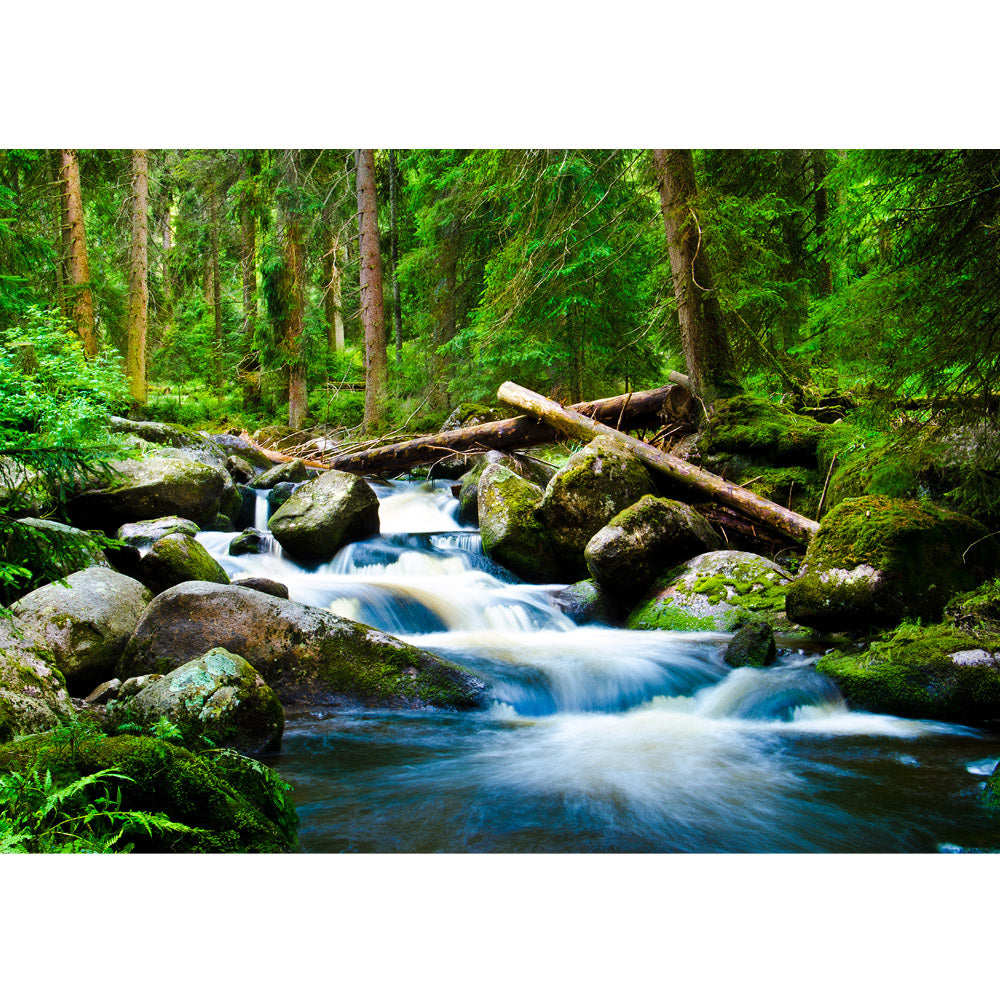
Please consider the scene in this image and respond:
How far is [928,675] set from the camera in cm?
467

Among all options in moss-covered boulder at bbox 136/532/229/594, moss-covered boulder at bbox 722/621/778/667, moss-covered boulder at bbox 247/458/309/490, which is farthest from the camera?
moss-covered boulder at bbox 247/458/309/490

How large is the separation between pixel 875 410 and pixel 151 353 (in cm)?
1961

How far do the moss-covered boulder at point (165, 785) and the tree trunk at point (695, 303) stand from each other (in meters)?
8.31

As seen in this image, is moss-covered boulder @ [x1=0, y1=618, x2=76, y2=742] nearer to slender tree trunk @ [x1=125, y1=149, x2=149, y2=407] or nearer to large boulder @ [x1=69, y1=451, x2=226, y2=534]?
large boulder @ [x1=69, y1=451, x2=226, y2=534]

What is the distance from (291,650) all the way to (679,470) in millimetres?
5409

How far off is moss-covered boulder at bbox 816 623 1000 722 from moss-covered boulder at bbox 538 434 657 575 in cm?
352

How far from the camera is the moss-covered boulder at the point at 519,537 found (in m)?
8.63

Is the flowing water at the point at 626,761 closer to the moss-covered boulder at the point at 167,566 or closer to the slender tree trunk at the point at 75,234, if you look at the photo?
the moss-covered boulder at the point at 167,566

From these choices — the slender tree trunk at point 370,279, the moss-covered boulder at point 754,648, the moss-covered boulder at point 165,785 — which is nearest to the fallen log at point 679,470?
the moss-covered boulder at point 754,648

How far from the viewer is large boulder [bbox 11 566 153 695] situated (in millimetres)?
4867

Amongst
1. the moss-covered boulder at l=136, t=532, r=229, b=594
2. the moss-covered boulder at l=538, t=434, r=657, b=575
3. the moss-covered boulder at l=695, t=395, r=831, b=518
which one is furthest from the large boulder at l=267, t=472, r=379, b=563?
the moss-covered boulder at l=695, t=395, r=831, b=518

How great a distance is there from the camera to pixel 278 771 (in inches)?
152

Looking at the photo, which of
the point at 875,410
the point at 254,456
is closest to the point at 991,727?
the point at 875,410

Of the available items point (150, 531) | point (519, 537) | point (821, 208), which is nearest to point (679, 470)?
point (519, 537)
